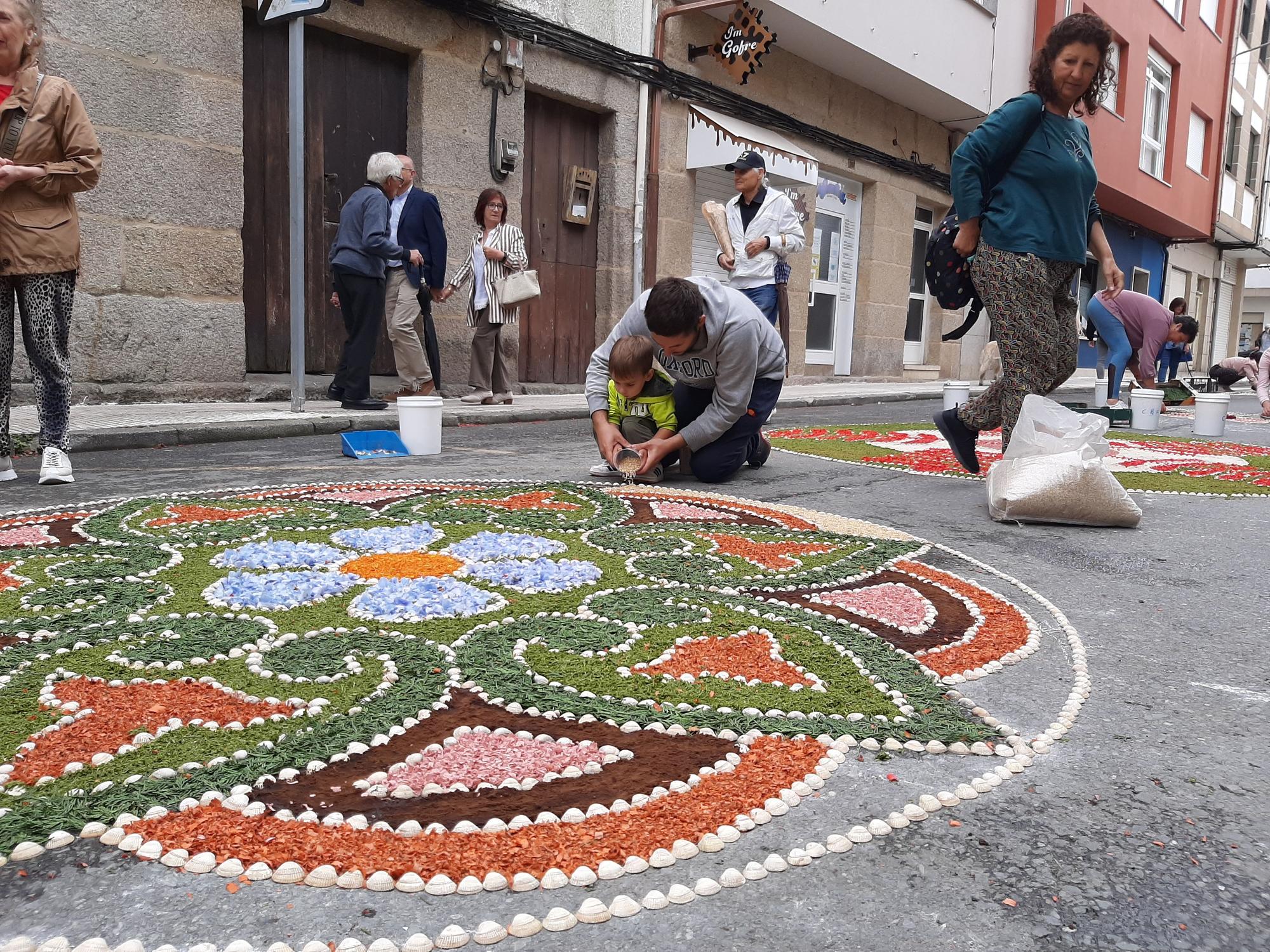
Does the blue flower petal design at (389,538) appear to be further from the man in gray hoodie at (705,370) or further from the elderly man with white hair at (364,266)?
the elderly man with white hair at (364,266)

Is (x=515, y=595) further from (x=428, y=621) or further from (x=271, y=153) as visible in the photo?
(x=271, y=153)

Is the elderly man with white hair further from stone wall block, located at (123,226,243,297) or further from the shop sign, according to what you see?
the shop sign

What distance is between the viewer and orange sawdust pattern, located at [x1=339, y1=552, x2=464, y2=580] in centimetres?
271

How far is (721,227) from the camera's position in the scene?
723 centimetres

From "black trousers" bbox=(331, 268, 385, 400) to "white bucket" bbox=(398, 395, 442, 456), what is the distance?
2.12 metres

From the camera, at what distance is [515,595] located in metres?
2.54

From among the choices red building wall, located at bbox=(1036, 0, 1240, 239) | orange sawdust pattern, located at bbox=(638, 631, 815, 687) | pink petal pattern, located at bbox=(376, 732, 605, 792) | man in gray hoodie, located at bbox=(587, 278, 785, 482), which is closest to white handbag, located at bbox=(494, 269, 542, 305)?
man in gray hoodie, located at bbox=(587, 278, 785, 482)

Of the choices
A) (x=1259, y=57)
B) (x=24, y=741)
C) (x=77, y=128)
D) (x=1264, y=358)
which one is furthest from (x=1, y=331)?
(x=1259, y=57)

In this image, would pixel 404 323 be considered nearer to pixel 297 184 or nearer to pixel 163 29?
pixel 297 184

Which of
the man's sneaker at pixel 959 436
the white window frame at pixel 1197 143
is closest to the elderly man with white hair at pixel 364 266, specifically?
the man's sneaker at pixel 959 436

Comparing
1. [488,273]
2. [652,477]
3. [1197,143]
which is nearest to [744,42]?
[488,273]

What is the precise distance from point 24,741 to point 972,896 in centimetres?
142

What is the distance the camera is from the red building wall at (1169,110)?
19.0 m

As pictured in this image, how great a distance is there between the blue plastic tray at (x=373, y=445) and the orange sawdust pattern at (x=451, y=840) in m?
4.03
